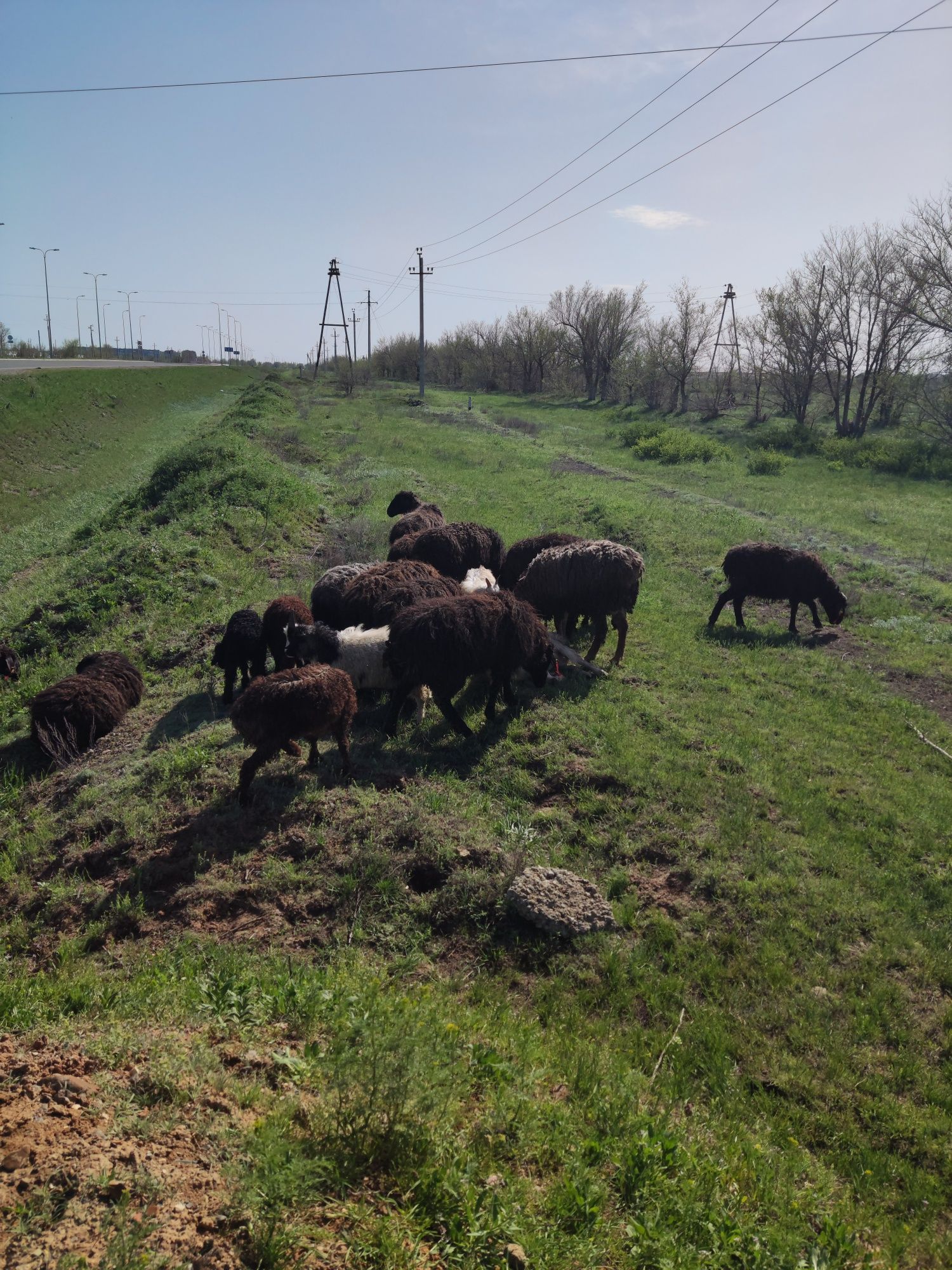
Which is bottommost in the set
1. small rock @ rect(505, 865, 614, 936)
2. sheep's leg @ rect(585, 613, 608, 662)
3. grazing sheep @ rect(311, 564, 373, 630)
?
small rock @ rect(505, 865, 614, 936)

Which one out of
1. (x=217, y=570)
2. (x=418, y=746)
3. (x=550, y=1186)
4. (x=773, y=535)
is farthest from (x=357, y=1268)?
(x=773, y=535)

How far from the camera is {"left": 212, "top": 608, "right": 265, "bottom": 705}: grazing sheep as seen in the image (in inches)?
332

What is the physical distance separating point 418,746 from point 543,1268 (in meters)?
5.04

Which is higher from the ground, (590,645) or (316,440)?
(316,440)

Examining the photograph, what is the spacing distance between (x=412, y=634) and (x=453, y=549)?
414 cm

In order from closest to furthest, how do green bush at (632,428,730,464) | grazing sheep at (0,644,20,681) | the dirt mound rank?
1. the dirt mound
2. grazing sheep at (0,644,20,681)
3. green bush at (632,428,730,464)

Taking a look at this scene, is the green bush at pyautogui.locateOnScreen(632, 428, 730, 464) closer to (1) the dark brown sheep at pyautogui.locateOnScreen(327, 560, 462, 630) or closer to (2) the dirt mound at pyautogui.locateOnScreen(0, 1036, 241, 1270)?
(1) the dark brown sheep at pyautogui.locateOnScreen(327, 560, 462, 630)

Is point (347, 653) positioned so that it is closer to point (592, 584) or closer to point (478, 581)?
point (478, 581)

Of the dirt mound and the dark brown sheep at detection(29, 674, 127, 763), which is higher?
the dirt mound

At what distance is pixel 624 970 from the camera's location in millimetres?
4816

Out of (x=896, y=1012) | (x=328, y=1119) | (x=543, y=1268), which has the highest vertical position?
(x=328, y=1119)

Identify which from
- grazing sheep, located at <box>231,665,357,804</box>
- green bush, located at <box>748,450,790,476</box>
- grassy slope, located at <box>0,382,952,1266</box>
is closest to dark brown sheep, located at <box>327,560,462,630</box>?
grassy slope, located at <box>0,382,952,1266</box>

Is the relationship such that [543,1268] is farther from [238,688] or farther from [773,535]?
[773,535]

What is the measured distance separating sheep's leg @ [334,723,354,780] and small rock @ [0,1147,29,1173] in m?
4.16
